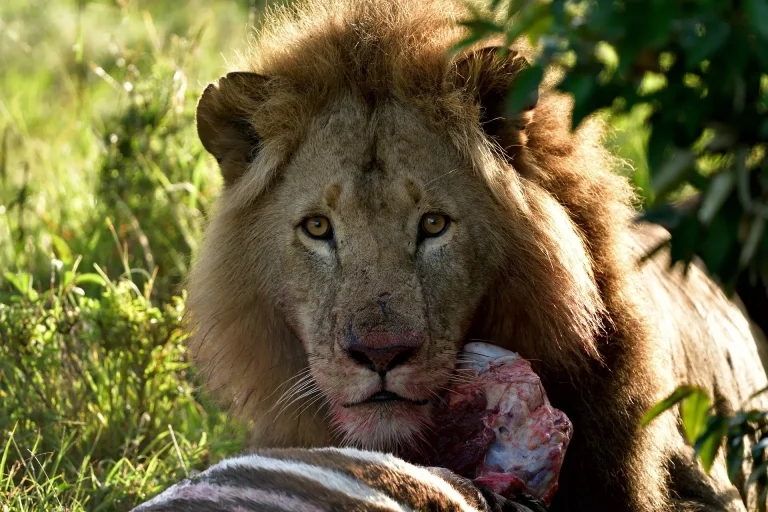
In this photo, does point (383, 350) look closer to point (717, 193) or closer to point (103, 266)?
point (717, 193)

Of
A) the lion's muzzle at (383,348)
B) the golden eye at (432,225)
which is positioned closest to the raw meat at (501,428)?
the lion's muzzle at (383,348)

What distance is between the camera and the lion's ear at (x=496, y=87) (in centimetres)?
344

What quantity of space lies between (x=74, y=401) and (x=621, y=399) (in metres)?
2.29

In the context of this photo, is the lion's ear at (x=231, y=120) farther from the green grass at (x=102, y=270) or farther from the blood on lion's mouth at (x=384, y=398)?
the blood on lion's mouth at (x=384, y=398)

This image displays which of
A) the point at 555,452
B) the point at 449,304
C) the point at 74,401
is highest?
the point at 449,304

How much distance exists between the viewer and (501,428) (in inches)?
124

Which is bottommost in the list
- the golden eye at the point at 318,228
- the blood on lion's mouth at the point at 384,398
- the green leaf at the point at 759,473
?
the blood on lion's mouth at the point at 384,398

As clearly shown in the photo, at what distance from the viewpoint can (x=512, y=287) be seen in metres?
3.47

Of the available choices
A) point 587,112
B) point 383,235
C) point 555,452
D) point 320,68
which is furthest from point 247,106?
point 587,112

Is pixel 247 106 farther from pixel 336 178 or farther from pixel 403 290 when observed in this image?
pixel 403 290

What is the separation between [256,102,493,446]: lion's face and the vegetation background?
2.25 ft

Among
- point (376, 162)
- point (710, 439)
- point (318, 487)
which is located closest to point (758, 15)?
point (710, 439)

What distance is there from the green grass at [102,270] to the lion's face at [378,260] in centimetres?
92

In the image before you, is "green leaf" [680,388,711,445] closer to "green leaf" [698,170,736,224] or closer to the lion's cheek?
"green leaf" [698,170,736,224]
